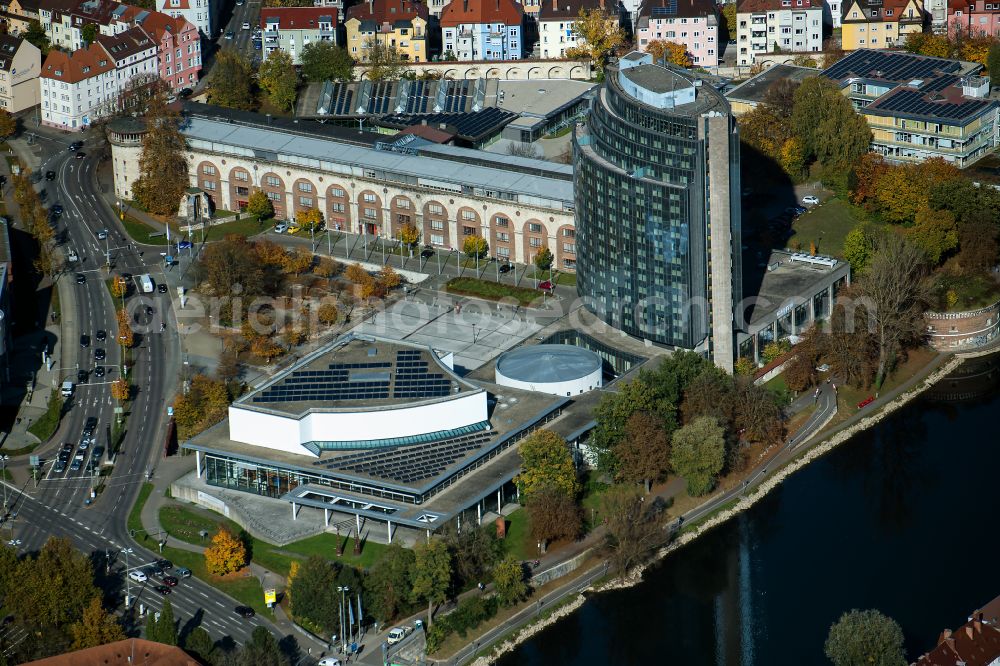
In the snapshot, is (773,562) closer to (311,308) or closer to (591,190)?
(591,190)

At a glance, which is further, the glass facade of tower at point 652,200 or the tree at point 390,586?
the glass facade of tower at point 652,200

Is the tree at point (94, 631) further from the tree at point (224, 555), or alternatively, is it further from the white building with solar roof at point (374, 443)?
the white building with solar roof at point (374, 443)

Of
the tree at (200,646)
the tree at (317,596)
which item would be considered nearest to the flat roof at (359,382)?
the tree at (317,596)

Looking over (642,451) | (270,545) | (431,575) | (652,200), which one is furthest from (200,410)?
(652,200)

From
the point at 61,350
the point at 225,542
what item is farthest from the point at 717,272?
the point at 61,350

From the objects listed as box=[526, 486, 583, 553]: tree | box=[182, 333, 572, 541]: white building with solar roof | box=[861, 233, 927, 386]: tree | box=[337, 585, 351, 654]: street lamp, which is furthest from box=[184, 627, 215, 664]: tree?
box=[861, 233, 927, 386]: tree

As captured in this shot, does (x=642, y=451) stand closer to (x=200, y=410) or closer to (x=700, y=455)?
(x=700, y=455)
